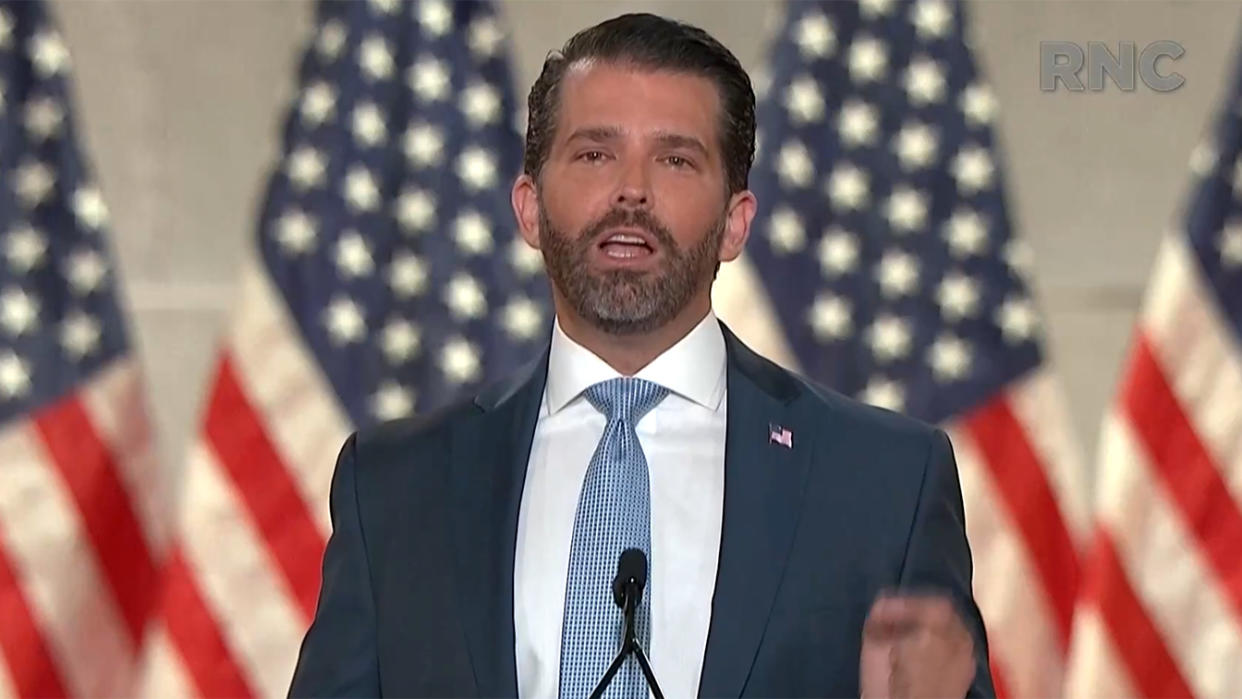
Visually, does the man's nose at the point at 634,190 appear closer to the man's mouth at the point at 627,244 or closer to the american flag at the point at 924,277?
the man's mouth at the point at 627,244

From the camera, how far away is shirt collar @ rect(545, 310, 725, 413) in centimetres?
187

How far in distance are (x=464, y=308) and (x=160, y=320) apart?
545 mm

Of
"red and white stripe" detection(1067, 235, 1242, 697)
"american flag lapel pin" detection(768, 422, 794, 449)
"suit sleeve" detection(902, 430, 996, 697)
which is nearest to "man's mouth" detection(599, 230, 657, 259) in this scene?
"american flag lapel pin" detection(768, 422, 794, 449)

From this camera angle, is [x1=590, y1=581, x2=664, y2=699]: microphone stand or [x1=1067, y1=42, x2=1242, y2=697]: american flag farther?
[x1=1067, y1=42, x2=1242, y2=697]: american flag

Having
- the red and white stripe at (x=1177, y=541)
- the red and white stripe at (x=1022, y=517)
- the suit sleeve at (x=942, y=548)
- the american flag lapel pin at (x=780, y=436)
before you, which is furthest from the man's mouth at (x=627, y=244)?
the red and white stripe at (x=1177, y=541)

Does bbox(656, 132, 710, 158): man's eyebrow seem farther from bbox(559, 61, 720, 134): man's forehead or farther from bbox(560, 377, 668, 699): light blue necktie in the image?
bbox(560, 377, 668, 699): light blue necktie

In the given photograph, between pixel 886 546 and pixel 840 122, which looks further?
pixel 840 122

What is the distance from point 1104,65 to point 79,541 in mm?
1924

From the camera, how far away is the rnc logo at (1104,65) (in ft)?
9.84

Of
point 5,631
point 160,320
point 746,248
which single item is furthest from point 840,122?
point 5,631

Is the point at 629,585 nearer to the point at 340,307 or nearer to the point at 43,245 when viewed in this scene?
the point at 340,307

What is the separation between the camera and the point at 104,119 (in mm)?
3025

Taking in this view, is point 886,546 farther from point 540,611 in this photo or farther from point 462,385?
point 462,385

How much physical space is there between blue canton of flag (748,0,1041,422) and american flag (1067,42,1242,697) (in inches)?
9.3
